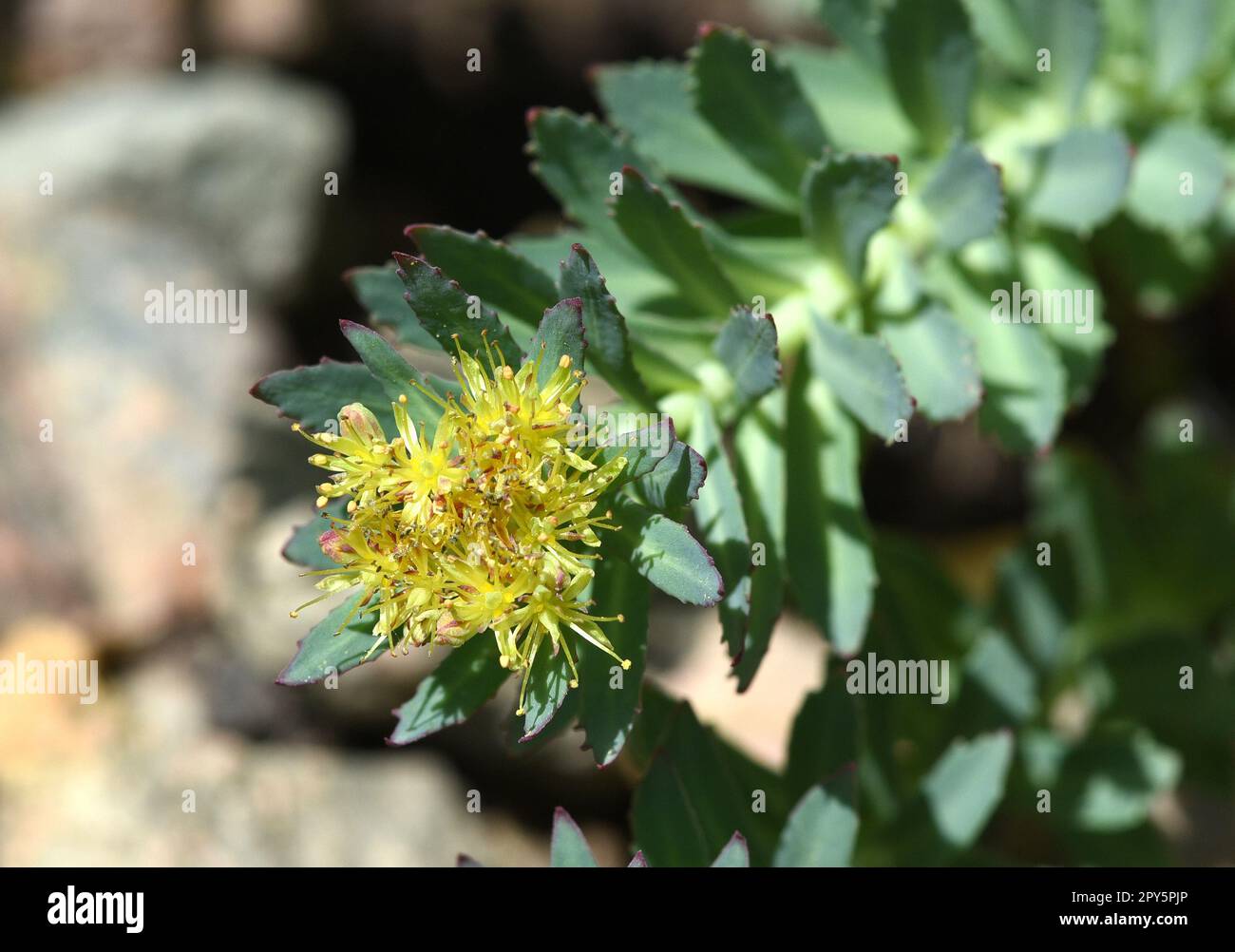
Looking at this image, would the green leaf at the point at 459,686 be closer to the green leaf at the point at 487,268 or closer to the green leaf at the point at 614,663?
the green leaf at the point at 614,663

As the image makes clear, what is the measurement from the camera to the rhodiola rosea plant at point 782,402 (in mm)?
1747

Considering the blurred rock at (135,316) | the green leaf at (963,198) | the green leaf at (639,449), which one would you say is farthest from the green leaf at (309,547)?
the blurred rock at (135,316)

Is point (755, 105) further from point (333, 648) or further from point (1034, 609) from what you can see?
point (1034, 609)

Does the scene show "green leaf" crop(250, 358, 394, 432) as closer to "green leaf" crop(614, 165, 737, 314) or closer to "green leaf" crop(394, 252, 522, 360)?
"green leaf" crop(394, 252, 522, 360)

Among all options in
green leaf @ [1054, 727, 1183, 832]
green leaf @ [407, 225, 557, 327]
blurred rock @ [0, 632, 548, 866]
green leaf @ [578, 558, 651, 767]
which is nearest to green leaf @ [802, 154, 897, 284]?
green leaf @ [407, 225, 557, 327]

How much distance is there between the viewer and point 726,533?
194cm

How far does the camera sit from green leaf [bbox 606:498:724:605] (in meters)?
1.69

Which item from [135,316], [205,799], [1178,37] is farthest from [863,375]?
[135,316]

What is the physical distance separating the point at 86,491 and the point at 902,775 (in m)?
2.82

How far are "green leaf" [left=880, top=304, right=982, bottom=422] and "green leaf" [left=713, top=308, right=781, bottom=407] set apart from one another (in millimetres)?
322

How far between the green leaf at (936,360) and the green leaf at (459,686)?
0.92 m
